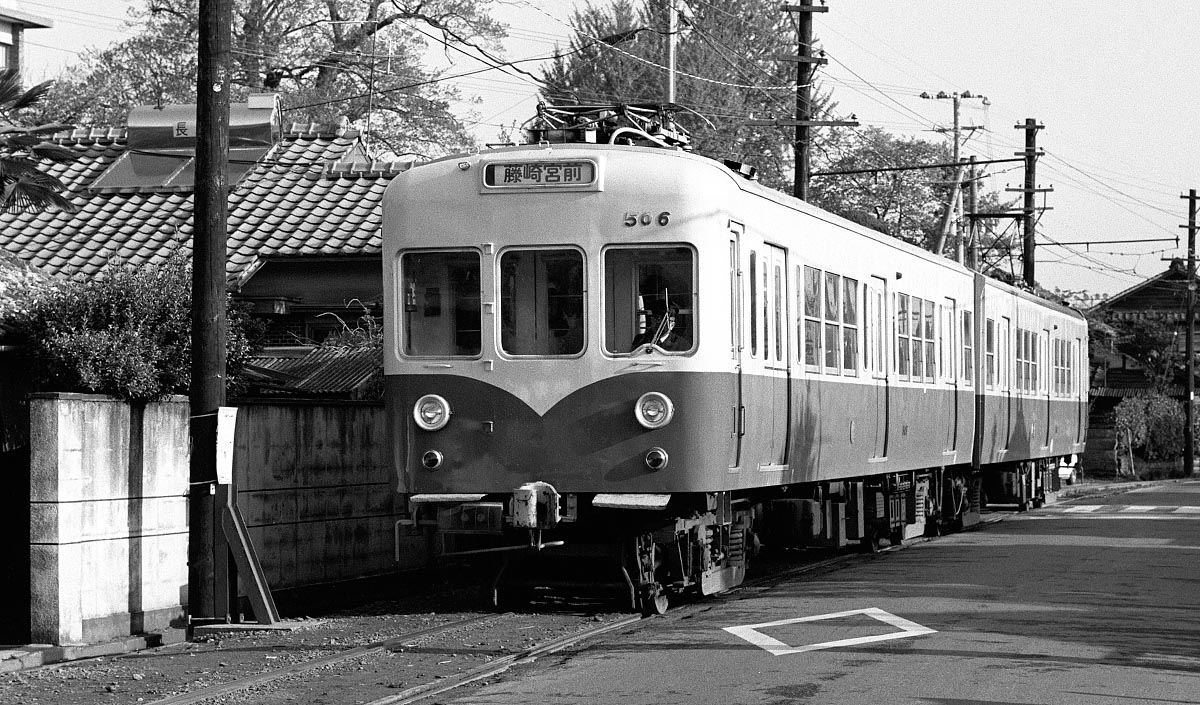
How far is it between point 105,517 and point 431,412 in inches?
96.7

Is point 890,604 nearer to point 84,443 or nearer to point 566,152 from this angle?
point 566,152

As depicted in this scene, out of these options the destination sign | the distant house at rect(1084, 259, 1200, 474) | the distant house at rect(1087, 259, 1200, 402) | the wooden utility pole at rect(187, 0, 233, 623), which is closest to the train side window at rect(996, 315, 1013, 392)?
the destination sign

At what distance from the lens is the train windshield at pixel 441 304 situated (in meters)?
12.4

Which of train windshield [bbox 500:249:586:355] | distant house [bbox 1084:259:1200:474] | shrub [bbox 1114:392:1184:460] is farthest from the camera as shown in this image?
distant house [bbox 1084:259:1200:474]

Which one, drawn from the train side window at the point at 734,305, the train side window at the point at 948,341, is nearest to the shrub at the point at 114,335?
the train side window at the point at 734,305

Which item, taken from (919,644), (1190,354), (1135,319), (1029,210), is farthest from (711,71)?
(919,644)

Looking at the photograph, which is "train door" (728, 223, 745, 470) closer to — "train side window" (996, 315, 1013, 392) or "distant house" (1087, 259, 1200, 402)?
"train side window" (996, 315, 1013, 392)

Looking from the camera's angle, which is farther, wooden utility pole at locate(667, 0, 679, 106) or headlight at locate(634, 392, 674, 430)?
wooden utility pole at locate(667, 0, 679, 106)

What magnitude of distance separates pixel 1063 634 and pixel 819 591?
2858 millimetres

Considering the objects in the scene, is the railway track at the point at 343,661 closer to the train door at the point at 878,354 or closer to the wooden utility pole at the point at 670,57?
the train door at the point at 878,354

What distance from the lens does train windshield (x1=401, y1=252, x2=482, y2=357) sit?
12.4 metres

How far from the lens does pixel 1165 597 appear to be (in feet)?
44.9

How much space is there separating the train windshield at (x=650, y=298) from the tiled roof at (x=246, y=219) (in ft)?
27.0

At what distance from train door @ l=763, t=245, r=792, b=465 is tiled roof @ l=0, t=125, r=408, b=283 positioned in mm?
7496
